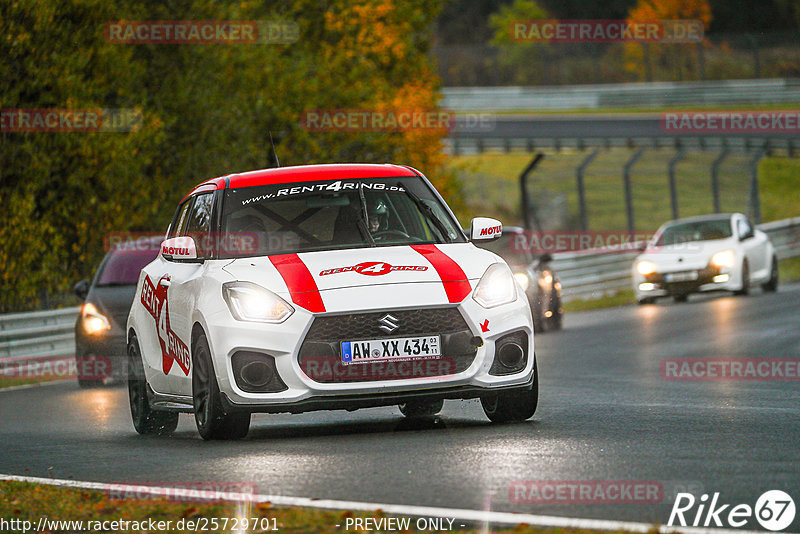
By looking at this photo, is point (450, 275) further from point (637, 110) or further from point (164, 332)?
point (637, 110)

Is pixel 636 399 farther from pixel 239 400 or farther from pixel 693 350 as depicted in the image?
pixel 693 350

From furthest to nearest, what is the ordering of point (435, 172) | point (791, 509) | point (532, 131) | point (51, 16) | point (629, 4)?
point (629, 4) < point (532, 131) < point (435, 172) < point (51, 16) < point (791, 509)

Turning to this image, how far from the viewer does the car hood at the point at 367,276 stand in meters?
9.41

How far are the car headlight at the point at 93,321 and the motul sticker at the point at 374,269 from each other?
853 cm

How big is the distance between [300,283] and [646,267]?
18.8 m

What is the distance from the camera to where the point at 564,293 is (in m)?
30.2

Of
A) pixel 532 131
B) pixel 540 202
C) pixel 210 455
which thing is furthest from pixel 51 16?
pixel 532 131

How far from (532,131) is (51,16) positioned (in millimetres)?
43031

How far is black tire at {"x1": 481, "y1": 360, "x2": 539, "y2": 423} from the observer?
10.1m

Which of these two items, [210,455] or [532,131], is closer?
[210,455]

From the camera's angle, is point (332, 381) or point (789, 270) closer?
point (332, 381)

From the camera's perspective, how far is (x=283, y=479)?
800cm

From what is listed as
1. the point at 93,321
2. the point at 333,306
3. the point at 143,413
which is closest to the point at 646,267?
the point at 93,321

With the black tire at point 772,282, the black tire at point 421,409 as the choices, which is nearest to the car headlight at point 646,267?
the black tire at point 772,282
